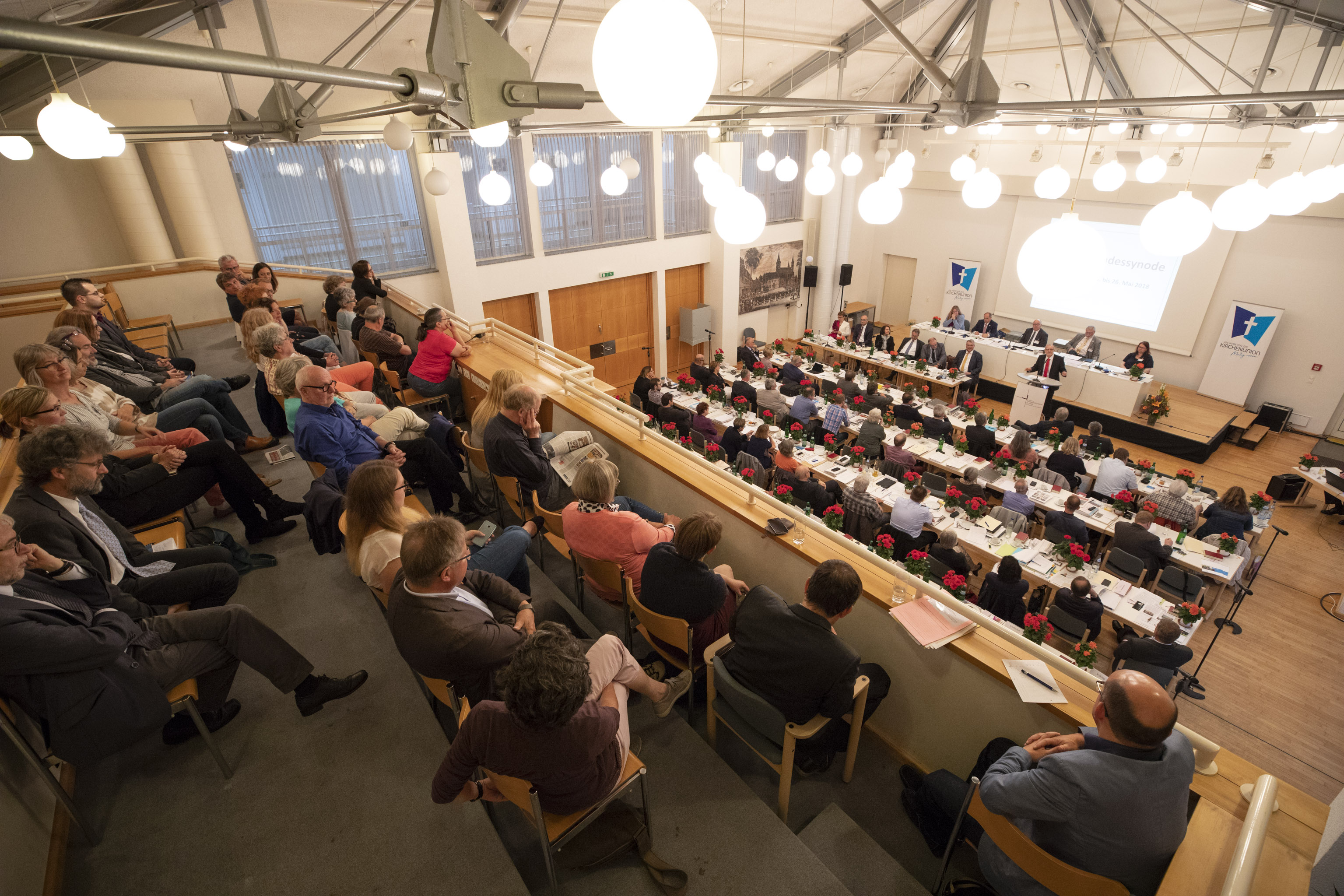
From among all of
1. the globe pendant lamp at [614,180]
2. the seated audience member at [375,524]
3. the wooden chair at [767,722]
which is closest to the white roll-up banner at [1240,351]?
the globe pendant lamp at [614,180]

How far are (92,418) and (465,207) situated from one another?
7040 millimetres

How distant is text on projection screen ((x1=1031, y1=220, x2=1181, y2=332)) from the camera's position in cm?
1134

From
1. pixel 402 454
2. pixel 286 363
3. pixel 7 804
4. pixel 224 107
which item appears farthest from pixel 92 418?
pixel 224 107

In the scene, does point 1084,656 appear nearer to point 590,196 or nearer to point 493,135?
point 493,135

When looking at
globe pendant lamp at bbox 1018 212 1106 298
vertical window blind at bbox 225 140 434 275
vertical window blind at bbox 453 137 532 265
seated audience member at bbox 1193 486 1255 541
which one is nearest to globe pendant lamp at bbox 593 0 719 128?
globe pendant lamp at bbox 1018 212 1106 298

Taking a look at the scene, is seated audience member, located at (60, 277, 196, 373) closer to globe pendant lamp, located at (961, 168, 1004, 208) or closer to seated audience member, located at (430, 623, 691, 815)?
seated audience member, located at (430, 623, 691, 815)

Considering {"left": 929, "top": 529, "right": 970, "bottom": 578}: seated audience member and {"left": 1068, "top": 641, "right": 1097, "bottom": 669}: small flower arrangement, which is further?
{"left": 929, "top": 529, "right": 970, "bottom": 578}: seated audience member

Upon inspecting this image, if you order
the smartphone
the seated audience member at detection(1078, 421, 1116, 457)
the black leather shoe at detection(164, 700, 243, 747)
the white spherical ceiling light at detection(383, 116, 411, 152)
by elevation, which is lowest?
the seated audience member at detection(1078, 421, 1116, 457)

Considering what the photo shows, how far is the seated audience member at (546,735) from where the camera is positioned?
1.83m

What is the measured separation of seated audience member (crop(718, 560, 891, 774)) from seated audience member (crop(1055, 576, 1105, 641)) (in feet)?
12.3

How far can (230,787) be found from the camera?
252 cm

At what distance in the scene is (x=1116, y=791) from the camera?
193 centimetres

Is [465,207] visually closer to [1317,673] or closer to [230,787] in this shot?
Answer: [230,787]

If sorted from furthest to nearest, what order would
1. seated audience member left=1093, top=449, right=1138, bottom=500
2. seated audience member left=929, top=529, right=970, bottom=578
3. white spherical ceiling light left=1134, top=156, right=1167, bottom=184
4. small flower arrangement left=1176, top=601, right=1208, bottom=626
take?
seated audience member left=1093, top=449, right=1138, bottom=500
white spherical ceiling light left=1134, top=156, right=1167, bottom=184
seated audience member left=929, top=529, right=970, bottom=578
small flower arrangement left=1176, top=601, right=1208, bottom=626
